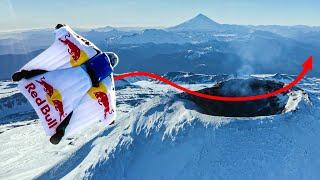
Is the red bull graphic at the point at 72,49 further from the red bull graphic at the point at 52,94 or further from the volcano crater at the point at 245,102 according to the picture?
A: the volcano crater at the point at 245,102

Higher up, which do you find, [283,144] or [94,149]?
[283,144]

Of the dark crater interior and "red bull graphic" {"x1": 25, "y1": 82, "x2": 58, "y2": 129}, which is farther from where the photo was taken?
the dark crater interior

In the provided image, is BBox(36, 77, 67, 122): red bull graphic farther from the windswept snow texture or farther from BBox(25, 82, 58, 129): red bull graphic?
the windswept snow texture

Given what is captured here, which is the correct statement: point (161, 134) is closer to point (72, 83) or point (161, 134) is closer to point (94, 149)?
point (94, 149)

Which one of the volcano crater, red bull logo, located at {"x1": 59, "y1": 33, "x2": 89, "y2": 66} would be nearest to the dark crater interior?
the volcano crater

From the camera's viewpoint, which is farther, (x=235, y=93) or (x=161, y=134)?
(x=235, y=93)

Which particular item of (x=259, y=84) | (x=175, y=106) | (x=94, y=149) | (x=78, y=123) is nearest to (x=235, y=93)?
(x=259, y=84)
